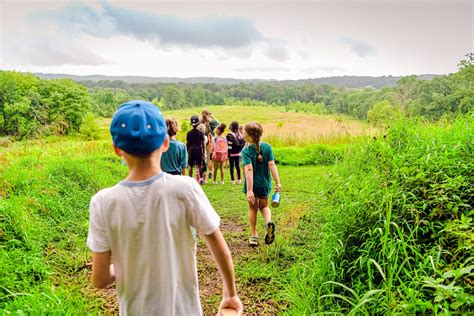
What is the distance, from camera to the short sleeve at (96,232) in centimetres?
133

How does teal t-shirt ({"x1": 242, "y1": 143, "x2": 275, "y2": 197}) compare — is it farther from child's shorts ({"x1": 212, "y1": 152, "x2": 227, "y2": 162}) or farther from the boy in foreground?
child's shorts ({"x1": 212, "y1": 152, "x2": 227, "y2": 162})

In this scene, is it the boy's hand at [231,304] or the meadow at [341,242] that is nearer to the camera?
the boy's hand at [231,304]

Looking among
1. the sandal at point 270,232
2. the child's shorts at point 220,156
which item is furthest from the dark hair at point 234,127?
the sandal at point 270,232

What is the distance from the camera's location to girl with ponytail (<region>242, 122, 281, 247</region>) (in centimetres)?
443

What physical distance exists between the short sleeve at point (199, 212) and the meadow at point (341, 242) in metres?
1.26

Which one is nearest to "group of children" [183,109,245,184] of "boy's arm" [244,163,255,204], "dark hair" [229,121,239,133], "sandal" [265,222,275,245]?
"dark hair" [229,121,239,133]

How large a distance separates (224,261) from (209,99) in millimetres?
79816

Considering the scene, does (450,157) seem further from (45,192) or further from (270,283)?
(45,192)

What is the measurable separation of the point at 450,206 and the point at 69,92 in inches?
1639

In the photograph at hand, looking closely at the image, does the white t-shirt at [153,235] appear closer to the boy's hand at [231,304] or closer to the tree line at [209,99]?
the boy's hand at [231,304]

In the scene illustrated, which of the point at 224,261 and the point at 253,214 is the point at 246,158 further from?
the point at 224,261

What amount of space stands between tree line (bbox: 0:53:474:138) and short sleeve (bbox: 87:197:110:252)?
430 centimetres

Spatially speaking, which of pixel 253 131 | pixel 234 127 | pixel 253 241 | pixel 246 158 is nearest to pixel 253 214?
pixel 253 241

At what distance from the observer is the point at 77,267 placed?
4016 millimetres
